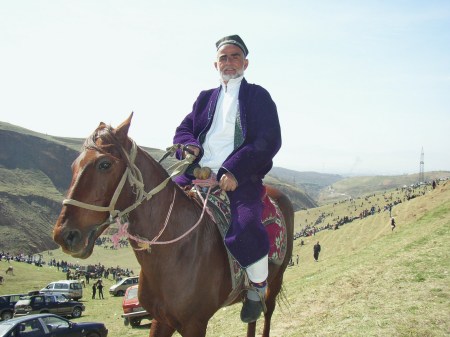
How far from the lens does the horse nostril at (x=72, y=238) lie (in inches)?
135

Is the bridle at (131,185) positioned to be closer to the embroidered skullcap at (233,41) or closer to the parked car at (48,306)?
the embroidered skullcap at (233,41)

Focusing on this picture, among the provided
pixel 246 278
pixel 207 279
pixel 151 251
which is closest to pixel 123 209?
pixel 151 251

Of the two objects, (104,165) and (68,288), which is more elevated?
(104,165)

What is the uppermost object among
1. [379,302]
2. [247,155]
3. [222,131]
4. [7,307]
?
[222,131]

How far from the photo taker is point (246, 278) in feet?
15.6

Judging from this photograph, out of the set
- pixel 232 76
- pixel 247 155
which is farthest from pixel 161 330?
pixel 232 76

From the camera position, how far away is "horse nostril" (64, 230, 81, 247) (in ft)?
11.3

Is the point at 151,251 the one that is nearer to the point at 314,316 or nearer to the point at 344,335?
the point at 344,335

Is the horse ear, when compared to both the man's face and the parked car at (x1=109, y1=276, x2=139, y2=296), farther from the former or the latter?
the parked car at (x1=109, y1=276, x2=139, y2=296)

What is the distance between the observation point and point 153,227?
163 inches

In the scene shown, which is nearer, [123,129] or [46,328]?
[123,129]

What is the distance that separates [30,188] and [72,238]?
529 feet

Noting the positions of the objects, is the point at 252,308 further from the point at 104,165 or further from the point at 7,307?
the point at 7,307

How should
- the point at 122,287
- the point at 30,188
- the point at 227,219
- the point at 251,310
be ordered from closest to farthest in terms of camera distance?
the point at 227,219
the point at 251,310
the point at 122,287
the point at 30,188
